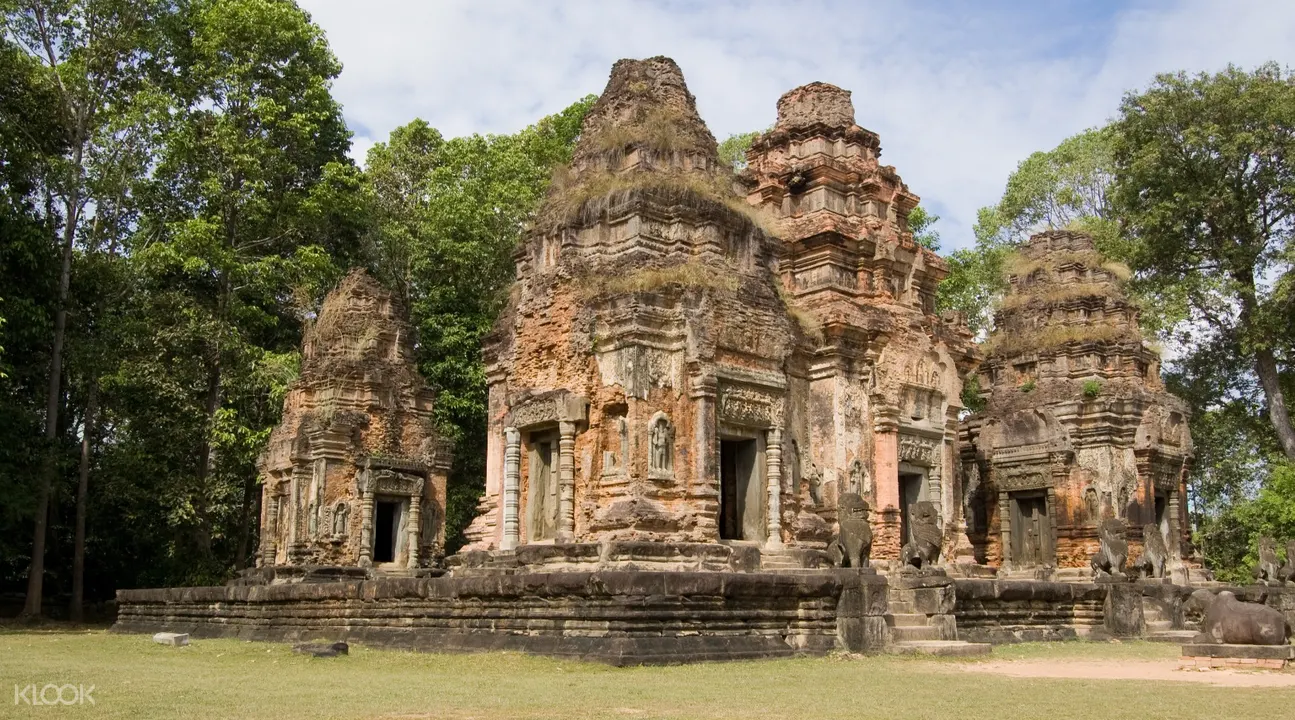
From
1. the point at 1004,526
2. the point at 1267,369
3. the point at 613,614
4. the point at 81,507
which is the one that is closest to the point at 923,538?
the point at 613,614

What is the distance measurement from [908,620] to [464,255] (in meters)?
17.4

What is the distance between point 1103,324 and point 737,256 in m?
11.9

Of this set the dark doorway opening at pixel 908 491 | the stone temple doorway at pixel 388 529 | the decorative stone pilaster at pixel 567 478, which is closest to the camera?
the decorative stone pilaster at pixel 567 478

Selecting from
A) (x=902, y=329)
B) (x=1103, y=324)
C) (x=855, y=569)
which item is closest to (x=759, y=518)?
(x=855, y=569)

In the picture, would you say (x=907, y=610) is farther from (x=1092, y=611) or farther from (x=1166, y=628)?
(x=1166, y=628)

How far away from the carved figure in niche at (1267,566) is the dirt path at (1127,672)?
8978 millimetres

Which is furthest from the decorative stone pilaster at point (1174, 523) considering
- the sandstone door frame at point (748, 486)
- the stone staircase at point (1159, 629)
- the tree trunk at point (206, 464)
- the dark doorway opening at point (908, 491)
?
the tree trunk at point (206, 464)

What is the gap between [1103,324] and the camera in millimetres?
24250

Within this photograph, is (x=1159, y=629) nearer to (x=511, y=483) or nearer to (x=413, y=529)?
(x=511, y=483)

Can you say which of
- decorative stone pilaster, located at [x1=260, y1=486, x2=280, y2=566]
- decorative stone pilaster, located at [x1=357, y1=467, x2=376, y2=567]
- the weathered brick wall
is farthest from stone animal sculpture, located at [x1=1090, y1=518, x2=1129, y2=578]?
decorative stone pilaster, located at [x1=260, y1=486, x2=280, y2=566]

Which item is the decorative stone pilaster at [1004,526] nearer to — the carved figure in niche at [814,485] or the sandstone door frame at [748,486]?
the carved figure in niche at [814,485]

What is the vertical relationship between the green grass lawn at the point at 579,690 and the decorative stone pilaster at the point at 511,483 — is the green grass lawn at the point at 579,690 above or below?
below

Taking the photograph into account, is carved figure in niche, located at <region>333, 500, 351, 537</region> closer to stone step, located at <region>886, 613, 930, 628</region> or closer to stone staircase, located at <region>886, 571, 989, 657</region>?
stone staircase, located at <region>886, 571, 989, 657</region>

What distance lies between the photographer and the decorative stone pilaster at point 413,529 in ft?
68.7
